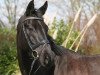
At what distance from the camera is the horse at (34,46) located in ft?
18.7

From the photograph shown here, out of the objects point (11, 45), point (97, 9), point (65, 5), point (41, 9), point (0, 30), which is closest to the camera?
point (41, 9)

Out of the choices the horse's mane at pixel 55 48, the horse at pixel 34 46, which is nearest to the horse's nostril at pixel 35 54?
the horse at pixel 34 46

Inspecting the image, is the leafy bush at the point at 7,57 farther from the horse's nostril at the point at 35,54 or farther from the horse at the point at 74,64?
the horse's nostril at the point at 35,54

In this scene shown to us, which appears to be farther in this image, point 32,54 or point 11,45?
point 11,45

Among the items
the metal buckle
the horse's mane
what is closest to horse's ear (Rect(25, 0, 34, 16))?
the horse's mane

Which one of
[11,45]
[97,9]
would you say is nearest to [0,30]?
[11,45]

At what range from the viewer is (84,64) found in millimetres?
6098

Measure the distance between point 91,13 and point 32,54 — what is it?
17686mm

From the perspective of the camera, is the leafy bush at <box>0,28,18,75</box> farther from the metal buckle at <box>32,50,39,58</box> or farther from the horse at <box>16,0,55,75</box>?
the metal buckle at <box>32,50,39,58</box>

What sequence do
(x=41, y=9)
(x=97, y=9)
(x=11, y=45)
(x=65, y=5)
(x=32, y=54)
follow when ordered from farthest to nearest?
(x=65, y=5) → (x=97, y=9) → (x=11, y=45) → (x=41, y=9) → (x=32, y=54)

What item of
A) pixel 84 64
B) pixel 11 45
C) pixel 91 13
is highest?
pixel 84 64

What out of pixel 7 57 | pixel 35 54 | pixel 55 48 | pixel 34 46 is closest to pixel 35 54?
pixel 35 54

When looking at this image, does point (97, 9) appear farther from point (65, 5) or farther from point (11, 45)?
point (11, 45)

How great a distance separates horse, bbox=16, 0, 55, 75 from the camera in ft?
18.7
